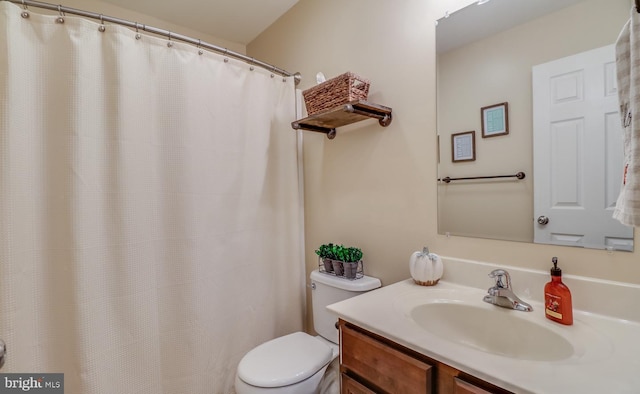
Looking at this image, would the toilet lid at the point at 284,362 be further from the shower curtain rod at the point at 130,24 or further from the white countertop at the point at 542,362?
the shower curtain rod at the point at 130,24

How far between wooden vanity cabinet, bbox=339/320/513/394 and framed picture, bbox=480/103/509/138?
2.76ft

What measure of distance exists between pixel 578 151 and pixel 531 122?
17 centimetres

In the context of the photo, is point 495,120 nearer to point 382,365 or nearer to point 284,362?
point 382,365

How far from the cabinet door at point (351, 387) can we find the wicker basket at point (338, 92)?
1103mm

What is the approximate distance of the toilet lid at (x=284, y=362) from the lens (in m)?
1.19

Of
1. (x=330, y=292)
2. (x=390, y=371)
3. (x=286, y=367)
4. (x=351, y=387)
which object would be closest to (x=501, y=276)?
(x=390, y=371)

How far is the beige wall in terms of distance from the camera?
116cm

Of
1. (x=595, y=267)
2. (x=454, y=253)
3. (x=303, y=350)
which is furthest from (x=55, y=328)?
(x=595, y=267)

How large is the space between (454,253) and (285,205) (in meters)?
1.00

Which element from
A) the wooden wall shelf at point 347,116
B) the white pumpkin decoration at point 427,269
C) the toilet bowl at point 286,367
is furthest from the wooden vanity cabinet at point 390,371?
the wooden wall shelf at point 347,116

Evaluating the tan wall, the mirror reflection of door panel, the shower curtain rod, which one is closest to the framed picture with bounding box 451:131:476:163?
the mirror reflection of door panel

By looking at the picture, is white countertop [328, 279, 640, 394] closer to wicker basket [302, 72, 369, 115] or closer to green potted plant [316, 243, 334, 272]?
green potted plant [316, 243, 334, 272]

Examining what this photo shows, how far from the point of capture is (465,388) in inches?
26.4

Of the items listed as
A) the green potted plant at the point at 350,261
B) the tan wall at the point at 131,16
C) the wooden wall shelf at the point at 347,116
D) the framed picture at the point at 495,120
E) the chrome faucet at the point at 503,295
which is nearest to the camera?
the chrome faucet at the point at 503,295
